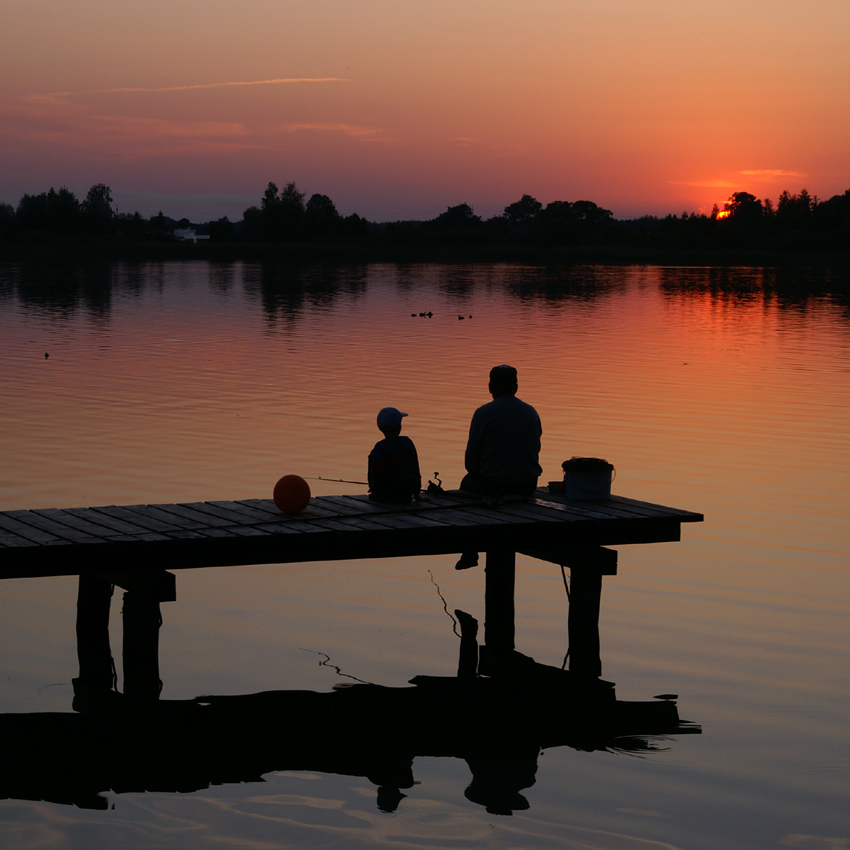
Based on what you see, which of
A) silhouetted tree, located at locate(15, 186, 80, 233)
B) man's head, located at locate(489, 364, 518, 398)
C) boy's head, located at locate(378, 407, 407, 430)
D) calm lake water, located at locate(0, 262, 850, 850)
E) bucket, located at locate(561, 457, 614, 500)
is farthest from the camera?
silhouetted tree, located at locate(15, 186, 80, 233)

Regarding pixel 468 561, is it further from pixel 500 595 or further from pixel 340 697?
pixel 340 697

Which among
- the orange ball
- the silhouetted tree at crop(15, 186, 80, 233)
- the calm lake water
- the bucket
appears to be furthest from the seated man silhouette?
the silhouetted tree at crop(15, 186, 80, 233)

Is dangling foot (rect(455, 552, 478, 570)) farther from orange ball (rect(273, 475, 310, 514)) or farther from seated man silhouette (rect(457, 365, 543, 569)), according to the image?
orange ball (rect(273, 475, 310, 514))

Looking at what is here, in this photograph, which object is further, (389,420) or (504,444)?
(504,444)

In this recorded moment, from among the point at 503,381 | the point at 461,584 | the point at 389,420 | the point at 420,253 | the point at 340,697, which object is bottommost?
the point at 340,697

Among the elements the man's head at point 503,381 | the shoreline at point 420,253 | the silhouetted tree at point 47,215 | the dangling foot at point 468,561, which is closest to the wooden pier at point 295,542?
the dangling foot at point 468,561

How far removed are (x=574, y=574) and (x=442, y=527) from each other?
1719mm

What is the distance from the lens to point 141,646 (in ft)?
31.9

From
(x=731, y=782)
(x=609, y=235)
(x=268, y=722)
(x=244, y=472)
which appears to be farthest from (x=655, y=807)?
(x=609, y=235)

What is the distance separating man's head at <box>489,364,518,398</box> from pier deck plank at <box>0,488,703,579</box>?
42.5 inches

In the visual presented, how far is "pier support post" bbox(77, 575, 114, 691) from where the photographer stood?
33.0 ft

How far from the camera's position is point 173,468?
18.0 metres

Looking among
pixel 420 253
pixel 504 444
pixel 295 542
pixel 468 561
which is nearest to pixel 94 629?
pixel 295 542

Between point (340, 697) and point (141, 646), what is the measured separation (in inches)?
67.7
